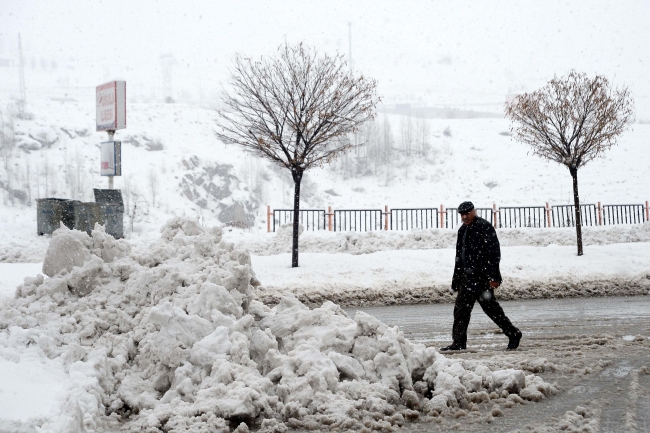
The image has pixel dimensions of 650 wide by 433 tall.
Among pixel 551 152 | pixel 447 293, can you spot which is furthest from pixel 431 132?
pixel 447 293

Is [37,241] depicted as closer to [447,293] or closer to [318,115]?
[318,115]

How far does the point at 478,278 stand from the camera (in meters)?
6.81

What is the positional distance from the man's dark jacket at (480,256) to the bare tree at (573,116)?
1187cm

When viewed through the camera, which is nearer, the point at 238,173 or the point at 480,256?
the point at 480,256

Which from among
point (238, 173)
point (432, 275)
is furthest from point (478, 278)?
point (238, 173)

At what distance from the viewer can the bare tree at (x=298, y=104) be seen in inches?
627

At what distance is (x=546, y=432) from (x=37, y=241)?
21.7 meters

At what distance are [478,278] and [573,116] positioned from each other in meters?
12.7

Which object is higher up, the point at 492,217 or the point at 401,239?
the point at 492,217

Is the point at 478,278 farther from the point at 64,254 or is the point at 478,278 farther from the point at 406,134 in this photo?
the point at 406,134

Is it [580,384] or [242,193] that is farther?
[242,193]

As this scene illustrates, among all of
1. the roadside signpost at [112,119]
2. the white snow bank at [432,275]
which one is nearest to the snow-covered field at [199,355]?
the white snow bank at [432,275]

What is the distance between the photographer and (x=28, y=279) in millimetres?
6012

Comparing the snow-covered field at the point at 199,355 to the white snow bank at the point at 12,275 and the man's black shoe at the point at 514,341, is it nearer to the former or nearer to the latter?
the white snow bank at the point at 12,275
